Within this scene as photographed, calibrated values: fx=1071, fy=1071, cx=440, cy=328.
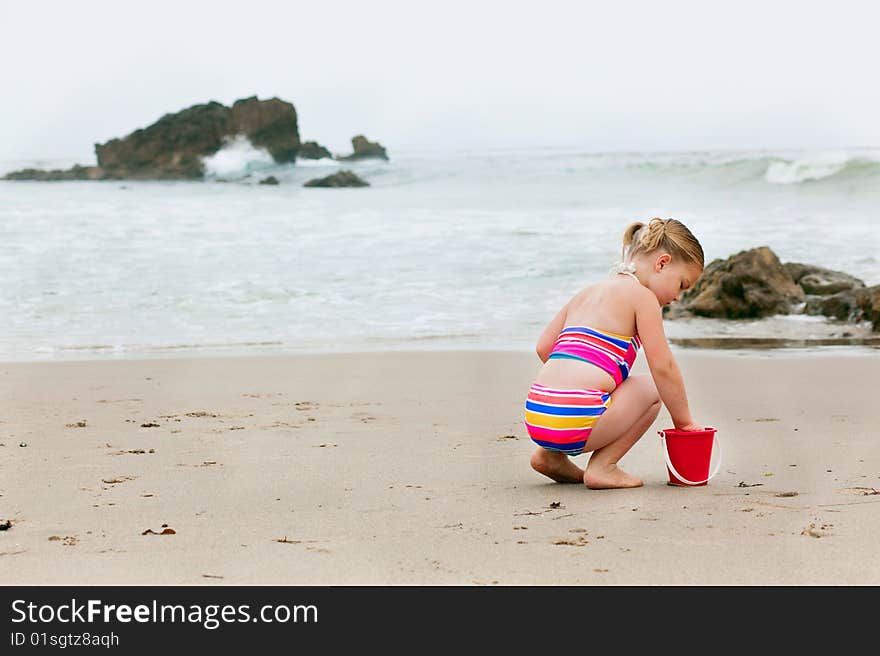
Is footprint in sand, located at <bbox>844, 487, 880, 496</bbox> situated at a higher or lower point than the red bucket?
lower

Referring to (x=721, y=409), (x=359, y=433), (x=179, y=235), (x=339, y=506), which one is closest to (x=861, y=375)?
(x=721, y=409)

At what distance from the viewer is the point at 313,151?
5212 cm

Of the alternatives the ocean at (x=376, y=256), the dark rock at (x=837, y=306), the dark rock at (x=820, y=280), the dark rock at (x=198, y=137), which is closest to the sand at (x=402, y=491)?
the ocean at (x=376, y=256)

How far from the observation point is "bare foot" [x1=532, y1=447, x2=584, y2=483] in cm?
372

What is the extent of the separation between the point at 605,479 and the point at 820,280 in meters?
7.65

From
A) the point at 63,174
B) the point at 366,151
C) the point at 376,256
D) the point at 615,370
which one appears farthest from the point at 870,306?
the point at 366,151

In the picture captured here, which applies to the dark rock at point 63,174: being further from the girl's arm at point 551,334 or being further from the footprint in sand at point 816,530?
the footprint in sand at point 816,530

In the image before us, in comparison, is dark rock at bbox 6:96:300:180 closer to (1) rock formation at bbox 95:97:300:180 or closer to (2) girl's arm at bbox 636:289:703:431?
(1) rock formation at bbox 95:97:300:180

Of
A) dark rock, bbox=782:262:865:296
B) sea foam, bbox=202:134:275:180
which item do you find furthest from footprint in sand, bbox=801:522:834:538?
sea foam, bbox=202:134:275:180

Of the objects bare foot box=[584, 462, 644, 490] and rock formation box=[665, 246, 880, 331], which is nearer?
bare foot box=[584, 462, 644, 490]

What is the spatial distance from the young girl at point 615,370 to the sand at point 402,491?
6.5 inches

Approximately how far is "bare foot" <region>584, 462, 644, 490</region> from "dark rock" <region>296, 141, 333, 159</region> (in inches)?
1919

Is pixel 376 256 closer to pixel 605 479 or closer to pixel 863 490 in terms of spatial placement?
pixel 605 479
